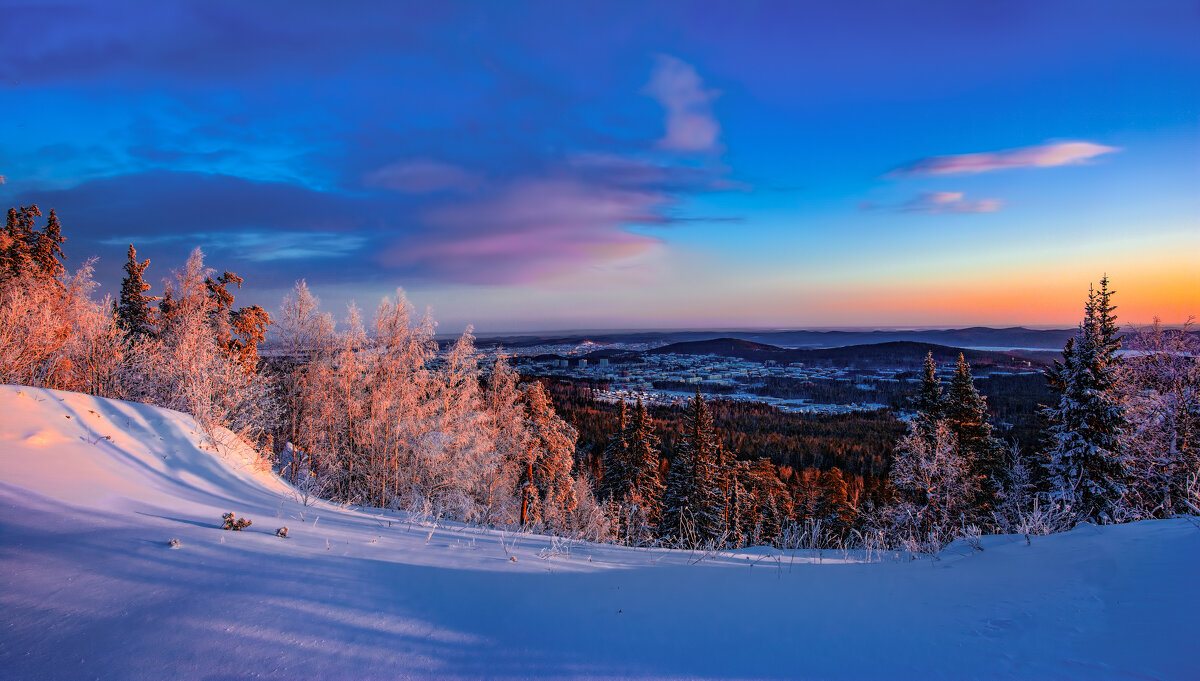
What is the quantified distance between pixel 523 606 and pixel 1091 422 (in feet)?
74.1

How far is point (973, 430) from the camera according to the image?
73.7 ft

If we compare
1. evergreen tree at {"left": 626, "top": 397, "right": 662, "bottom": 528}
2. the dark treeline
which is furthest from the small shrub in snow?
the dark treeline

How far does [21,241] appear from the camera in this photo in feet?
69.1

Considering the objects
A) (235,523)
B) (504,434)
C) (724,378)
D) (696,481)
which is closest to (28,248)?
→ (504,434)

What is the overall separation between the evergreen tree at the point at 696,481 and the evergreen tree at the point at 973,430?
11.5 metres

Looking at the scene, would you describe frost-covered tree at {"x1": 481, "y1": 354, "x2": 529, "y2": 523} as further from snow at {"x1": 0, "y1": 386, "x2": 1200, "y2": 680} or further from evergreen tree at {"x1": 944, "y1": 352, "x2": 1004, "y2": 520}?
→ evergreen tree at {"x1": 944, "y1": 352, "x2": 1004, "y2": 520}

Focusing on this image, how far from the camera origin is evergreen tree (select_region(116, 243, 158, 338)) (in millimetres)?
24625

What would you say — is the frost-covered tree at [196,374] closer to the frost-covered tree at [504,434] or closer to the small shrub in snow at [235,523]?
the frost-covered tree at [504,434]

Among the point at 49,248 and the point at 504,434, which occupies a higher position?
the point at 49,248

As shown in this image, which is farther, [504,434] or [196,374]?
[504,434]

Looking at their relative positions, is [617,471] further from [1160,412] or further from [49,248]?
[49,248]

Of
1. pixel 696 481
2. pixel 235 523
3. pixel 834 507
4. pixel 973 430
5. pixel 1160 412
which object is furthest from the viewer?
pixel 834 507

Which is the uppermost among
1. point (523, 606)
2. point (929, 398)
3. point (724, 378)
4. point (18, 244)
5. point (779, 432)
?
point (18, 244)

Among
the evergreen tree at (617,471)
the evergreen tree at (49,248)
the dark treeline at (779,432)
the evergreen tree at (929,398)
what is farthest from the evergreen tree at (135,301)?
the evergreen tree at (929,398)
